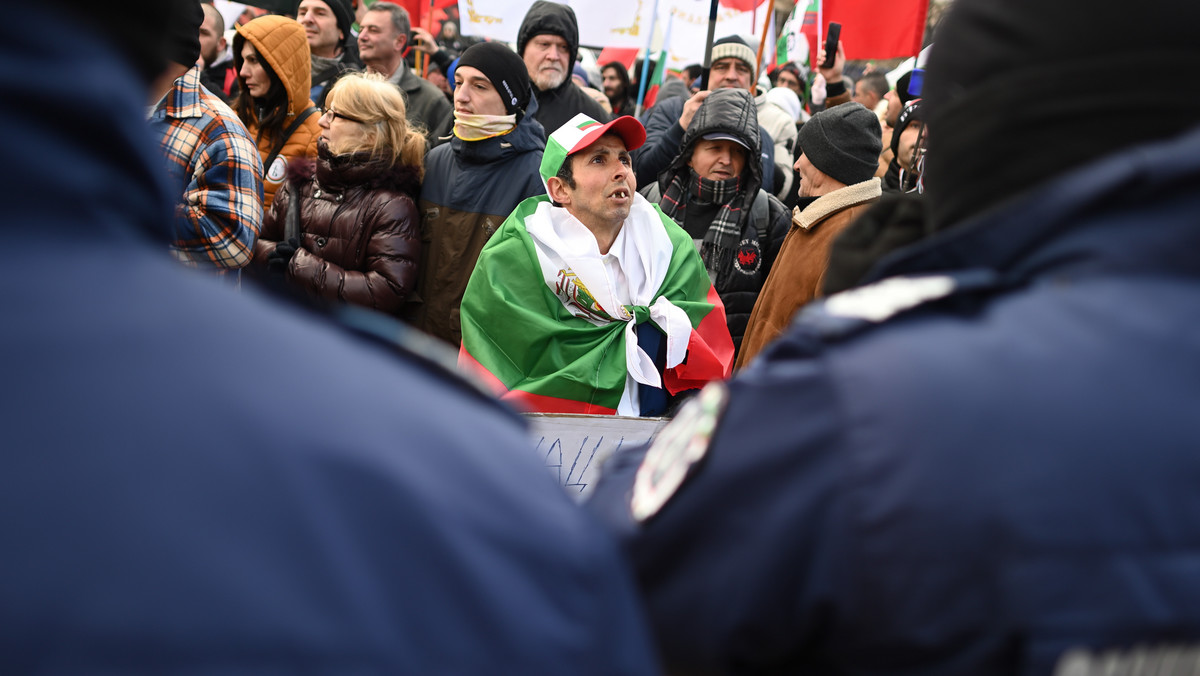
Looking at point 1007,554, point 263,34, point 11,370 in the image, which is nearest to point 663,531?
point 1007,554

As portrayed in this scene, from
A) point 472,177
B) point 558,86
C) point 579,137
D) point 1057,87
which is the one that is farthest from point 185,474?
point 558,86

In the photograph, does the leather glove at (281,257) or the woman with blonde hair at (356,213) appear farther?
the leather glove at (281,257)

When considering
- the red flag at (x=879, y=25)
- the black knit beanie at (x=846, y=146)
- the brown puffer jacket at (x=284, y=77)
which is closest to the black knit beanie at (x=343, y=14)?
the brown puffer jacket at (x=284, y=77)

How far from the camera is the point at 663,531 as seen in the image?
107cm

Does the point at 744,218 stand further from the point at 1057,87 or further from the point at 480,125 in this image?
the point at 1057,87

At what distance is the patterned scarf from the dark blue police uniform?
386cm

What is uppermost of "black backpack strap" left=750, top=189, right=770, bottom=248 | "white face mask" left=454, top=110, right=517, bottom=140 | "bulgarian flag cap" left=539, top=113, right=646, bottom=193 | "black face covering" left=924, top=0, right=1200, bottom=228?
"black face covering" left=924, top=0, right=1200, bottom=228

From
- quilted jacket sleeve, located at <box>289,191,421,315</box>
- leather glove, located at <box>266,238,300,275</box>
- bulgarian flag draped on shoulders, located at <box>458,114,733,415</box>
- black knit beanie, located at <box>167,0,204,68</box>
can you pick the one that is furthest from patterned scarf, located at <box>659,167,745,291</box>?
black knit beanie, located at <box>167,0,204,68</box>

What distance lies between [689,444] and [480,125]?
13.7 feet

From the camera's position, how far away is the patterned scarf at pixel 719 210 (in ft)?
16.0

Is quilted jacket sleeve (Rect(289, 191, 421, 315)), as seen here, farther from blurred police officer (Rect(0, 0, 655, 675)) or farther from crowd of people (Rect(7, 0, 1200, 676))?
blurred police officer (Rect(0, 0, 655, 675))

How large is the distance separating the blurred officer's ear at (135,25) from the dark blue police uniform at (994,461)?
0.64 meters

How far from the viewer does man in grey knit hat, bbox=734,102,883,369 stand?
13.9 feet

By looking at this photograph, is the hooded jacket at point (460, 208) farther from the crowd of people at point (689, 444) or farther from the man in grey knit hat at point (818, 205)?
the crowd of people at point (689, 444)
